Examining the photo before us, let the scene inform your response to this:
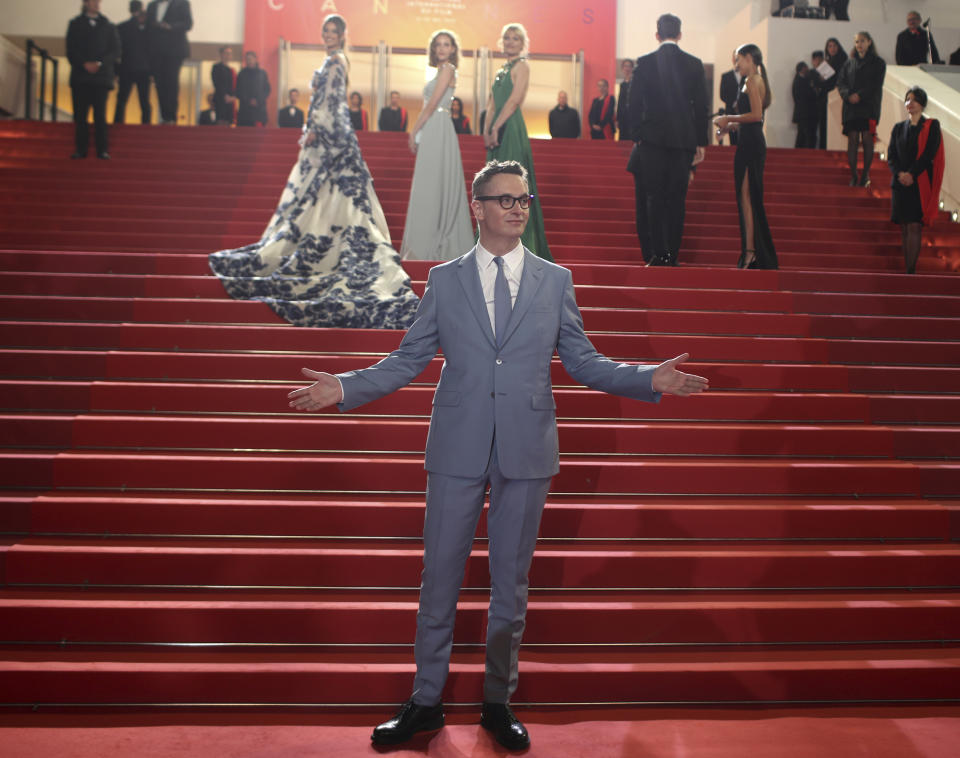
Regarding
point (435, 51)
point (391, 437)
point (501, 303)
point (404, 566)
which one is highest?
point (435, 51)

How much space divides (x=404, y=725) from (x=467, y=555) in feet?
1.74

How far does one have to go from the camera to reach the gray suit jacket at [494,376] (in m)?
2.44

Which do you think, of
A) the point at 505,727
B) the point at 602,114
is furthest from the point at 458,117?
the point at 505,727

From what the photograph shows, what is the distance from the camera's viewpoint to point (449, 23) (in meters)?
14.5

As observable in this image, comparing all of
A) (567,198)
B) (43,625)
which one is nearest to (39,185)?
(567,198)

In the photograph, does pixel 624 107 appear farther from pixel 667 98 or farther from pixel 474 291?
pixel 474 291

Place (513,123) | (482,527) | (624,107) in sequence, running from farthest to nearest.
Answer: (624,107), (513,123), (482,527)

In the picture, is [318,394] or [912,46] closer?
[318,394]

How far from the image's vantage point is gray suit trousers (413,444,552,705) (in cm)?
246

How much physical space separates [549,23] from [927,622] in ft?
44.0

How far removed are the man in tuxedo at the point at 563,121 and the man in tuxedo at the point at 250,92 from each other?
150 inches

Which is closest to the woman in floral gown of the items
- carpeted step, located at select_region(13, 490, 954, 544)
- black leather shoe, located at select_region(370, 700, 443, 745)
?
carpeted step, located at select_region(13, 490, 954, 544)

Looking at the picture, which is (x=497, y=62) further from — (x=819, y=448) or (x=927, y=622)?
(x=927, y=622)

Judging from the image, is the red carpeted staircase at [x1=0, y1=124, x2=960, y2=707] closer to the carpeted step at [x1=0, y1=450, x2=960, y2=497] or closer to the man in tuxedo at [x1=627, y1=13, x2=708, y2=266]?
the carpeted step at [x1=0, y1=450, x2=960, y2=497]
